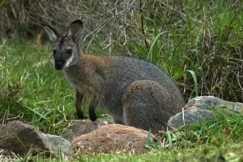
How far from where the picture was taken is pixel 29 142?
22.4 ft

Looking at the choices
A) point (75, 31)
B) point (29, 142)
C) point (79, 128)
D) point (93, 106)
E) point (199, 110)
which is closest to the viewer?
point (29, 142)

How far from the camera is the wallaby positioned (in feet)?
27.8

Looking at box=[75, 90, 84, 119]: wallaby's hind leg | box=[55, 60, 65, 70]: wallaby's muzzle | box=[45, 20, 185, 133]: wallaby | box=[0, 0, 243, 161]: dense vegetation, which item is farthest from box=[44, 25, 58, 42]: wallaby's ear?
box=[75, 90, 84, 119]: wallaby's hind leg

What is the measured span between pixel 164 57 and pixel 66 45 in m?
1.46

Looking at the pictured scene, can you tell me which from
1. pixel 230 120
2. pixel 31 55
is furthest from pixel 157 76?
pixel 31 55

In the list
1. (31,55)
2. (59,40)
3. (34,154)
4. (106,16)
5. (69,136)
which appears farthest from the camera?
(31,55)

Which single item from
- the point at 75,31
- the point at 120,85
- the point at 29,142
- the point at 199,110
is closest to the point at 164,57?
the point at 120,85

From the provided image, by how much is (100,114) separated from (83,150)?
2996 millimetres

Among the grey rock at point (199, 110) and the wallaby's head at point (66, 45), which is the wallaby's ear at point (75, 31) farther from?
the grey rock at point (199, 110)

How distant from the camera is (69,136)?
8516mm

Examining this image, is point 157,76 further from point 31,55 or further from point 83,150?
point 31,55

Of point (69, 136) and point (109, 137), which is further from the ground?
point (109, 137)

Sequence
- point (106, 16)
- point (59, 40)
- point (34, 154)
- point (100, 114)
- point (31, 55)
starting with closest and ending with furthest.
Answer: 1. point (34, 154)
2. point (59, 40)
3. point (100, 114)
4. point (106, 16)
5. point (31, 55)

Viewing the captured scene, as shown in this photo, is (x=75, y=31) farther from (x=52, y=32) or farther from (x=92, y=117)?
(x=92, y=117)
